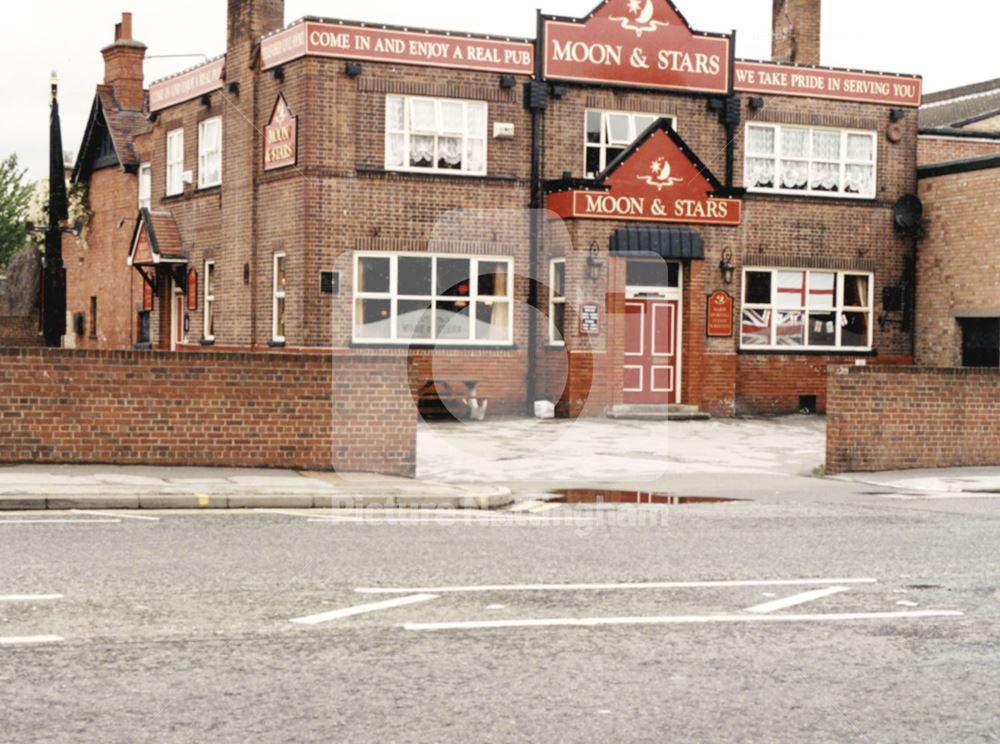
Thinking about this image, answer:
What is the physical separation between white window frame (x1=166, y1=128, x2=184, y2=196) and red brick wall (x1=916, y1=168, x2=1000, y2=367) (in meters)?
17.2

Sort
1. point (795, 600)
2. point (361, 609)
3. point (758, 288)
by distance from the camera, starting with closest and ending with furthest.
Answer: point (361, 609), point (795, 600), point (758, 288)

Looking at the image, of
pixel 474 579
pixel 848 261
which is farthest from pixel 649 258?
pixel 474 579

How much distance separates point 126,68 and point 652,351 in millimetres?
20716

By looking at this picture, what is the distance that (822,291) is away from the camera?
30.2 meters

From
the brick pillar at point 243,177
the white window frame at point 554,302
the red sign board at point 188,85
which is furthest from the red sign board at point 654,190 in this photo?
the red sign board at point 188,85

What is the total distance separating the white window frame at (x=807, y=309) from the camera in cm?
2956

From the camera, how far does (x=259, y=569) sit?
980 cm

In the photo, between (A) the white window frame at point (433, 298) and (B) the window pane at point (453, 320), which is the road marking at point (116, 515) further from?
(B) the window pane at point (453, 320)

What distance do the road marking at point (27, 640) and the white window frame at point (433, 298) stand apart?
64.1 feet

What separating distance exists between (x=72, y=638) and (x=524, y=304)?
69.2 feet

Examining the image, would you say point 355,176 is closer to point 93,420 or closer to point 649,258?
point 649,258

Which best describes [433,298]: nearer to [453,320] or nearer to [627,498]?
[453,320]

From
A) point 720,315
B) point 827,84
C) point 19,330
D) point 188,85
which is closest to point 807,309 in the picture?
point 720,315

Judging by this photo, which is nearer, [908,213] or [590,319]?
[590,319]
